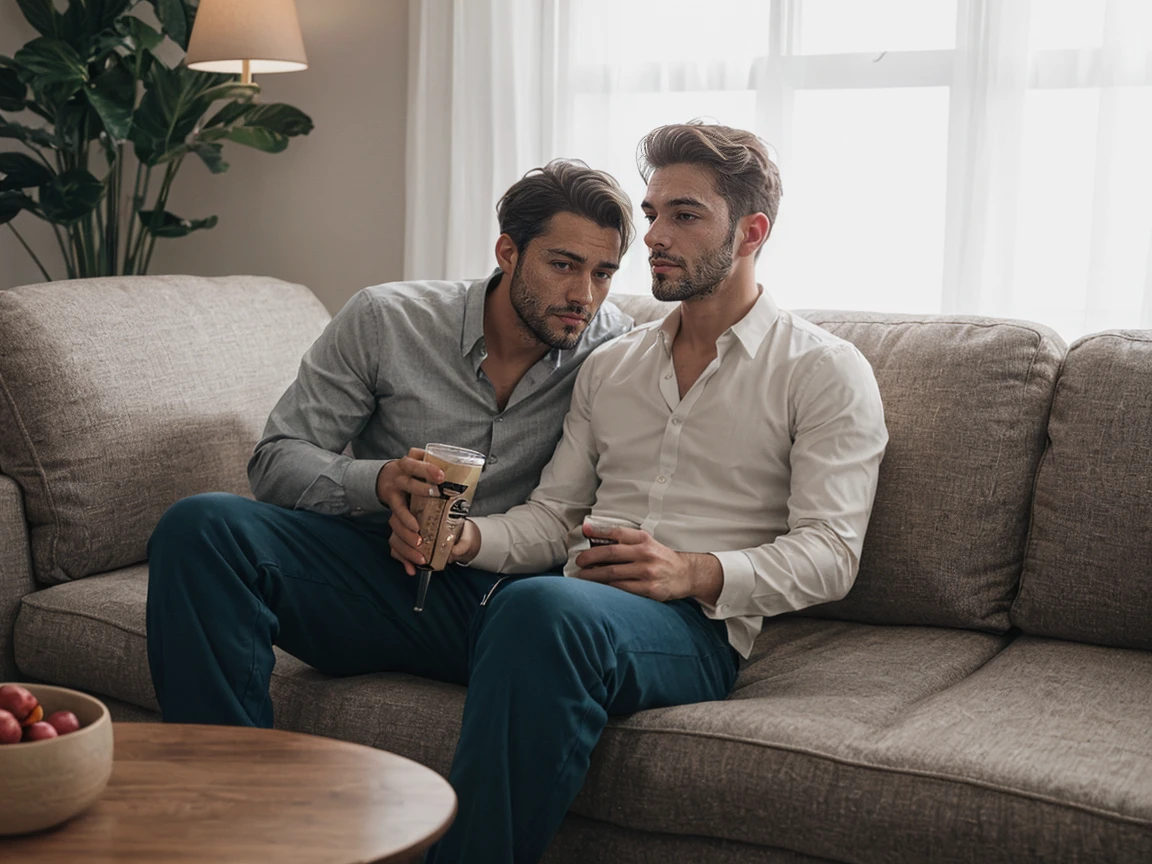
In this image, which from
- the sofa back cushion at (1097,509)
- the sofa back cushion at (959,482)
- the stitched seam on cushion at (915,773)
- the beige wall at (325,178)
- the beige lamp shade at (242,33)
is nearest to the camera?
the stitched seam on cushion at (915,773)

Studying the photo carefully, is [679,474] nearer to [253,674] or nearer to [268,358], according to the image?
[253,674]

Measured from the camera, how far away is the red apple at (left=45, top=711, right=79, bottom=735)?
1.16 m

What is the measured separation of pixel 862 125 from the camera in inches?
107

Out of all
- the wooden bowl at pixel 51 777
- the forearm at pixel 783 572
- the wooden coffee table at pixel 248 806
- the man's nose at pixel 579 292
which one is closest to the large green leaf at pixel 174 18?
the man's nose at pixel 579 292

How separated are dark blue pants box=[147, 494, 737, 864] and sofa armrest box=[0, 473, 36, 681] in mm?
503

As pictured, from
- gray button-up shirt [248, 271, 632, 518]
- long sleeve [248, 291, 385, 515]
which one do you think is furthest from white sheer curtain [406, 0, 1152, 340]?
long sleeve [248, 291, 385, 515]

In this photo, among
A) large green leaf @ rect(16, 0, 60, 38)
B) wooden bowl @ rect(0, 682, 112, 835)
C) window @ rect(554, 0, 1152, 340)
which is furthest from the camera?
large green leaf @ rect(16, 0, 60, 38)

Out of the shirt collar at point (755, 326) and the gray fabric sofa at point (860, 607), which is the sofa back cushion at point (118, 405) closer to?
the gray fabric sofa at point (860, 607)

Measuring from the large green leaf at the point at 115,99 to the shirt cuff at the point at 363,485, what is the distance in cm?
161

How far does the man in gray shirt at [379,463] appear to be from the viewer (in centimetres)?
176

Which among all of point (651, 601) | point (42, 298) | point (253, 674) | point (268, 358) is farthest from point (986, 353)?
point (42, 298)

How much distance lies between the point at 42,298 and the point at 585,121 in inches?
52.9

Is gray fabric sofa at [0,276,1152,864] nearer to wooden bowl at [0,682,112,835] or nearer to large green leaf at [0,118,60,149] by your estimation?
wooden bowl at [0,682,112,835]

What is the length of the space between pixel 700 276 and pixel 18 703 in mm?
1222
